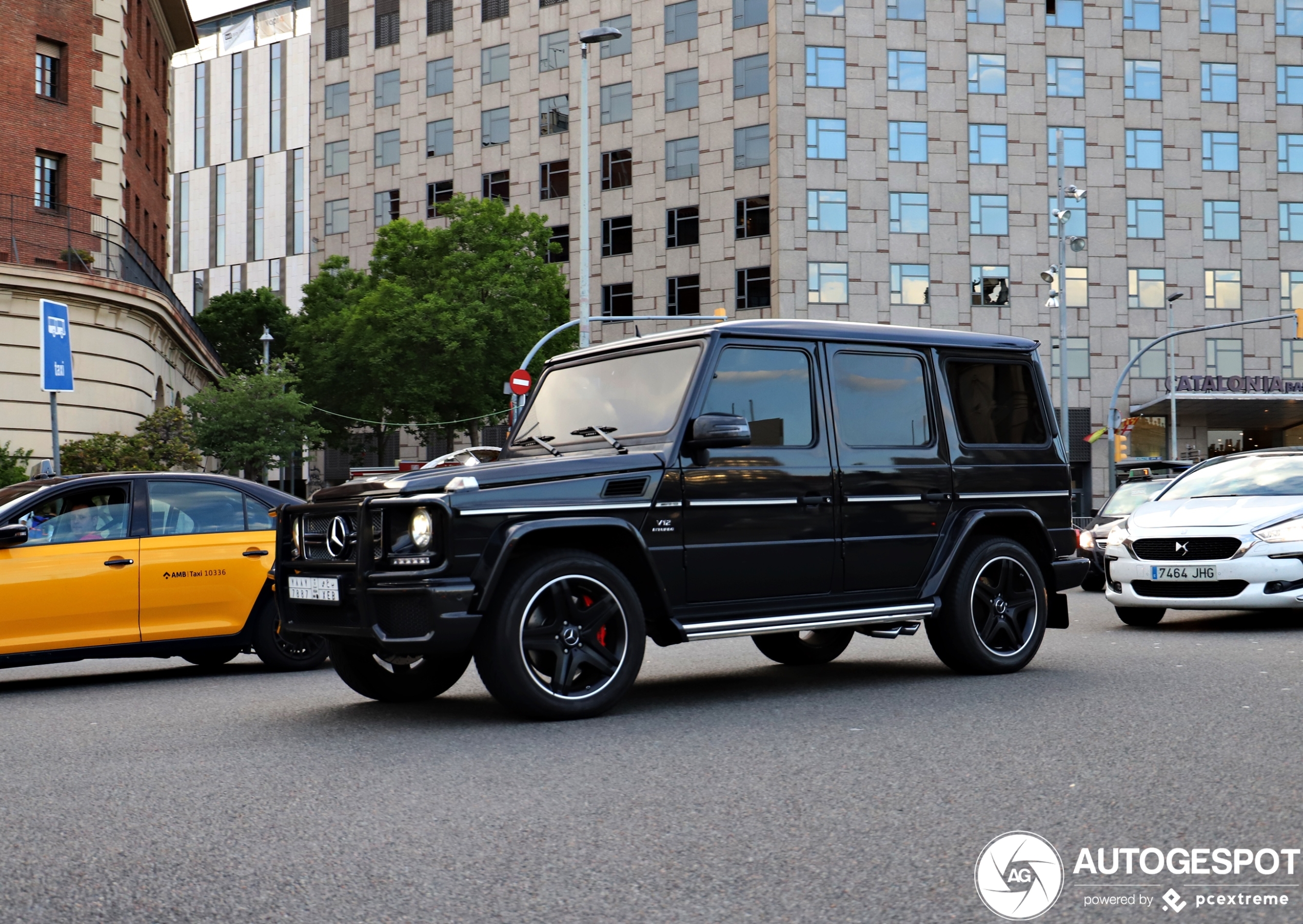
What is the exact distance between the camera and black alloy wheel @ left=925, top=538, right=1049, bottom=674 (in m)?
8.95

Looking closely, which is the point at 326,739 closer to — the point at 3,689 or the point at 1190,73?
the point at 3,689

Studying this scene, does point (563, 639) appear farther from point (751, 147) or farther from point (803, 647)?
point (751, 147)

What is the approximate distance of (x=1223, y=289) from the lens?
5509cm

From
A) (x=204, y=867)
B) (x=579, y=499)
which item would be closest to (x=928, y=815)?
(x=204, y=867)

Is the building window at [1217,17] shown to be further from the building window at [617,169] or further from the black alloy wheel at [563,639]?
the black alloy wheel at [563,639]

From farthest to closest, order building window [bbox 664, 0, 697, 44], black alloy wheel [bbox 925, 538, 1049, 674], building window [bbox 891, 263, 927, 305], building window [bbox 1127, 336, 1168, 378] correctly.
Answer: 1. building window [bbox 664, 0, 697, 44]
2. building window [bbox 1127, 336, 1168, 378]
3. building window [bbox 891, 263, 927, 305]
4. black alloy wheel [bbox 925, 538, 1049, 674]

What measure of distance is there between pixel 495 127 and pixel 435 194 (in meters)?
4.22

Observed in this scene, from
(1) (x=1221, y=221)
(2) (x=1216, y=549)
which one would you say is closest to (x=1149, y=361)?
(1) (x=1221, y=221)

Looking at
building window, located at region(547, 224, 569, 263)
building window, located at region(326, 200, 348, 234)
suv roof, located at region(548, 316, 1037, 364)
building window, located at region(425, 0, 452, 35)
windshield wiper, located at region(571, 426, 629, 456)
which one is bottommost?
windshield wiper, located at region(571, 426, 629, 456)

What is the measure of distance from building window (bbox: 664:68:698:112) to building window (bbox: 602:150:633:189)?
258 centimetres

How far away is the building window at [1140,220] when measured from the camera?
54750mm

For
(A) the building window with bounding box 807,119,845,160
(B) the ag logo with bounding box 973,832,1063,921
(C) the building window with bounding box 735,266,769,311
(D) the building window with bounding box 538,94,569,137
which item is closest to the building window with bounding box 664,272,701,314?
A: (C) the building window with bounding box 735,266,769,311

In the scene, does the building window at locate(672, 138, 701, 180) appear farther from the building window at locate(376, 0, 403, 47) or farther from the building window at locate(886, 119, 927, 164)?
the building window at locate(376, 0, 403, 47)

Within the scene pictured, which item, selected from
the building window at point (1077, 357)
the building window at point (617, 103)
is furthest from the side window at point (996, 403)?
the building window at point (617, 103)
